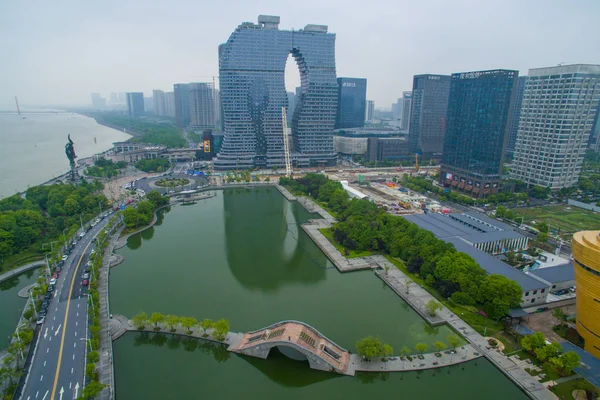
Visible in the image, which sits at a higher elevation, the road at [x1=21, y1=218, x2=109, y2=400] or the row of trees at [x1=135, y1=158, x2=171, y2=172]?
the row of trees at [x1=135, y1=158, x2=171, y2=172]

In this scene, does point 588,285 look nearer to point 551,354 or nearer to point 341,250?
point 551,354

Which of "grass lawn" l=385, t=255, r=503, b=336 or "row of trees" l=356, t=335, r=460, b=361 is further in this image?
"grass lawn" l=385, t=255, r=503, b=336

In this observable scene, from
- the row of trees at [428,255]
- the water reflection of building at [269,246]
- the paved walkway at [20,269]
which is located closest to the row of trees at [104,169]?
the water reflection of building at [269,246]

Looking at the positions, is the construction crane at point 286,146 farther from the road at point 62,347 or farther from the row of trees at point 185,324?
the row of trees at point 185,324

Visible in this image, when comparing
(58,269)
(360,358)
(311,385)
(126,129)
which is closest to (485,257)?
(360,358)

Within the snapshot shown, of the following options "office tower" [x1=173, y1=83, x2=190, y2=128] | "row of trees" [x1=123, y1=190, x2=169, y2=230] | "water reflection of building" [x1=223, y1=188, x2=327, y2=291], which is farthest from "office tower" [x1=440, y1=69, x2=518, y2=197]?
"office tower" [x1=173, y1=83, x2=190, y2=128]

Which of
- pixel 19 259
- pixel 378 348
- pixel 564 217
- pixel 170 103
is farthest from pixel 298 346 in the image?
pixel 170 103

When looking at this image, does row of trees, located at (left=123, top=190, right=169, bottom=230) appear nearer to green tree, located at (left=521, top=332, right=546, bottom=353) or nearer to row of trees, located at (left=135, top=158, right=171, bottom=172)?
row of trees, located at (left=135, top=158, right=171, bottom=172)
